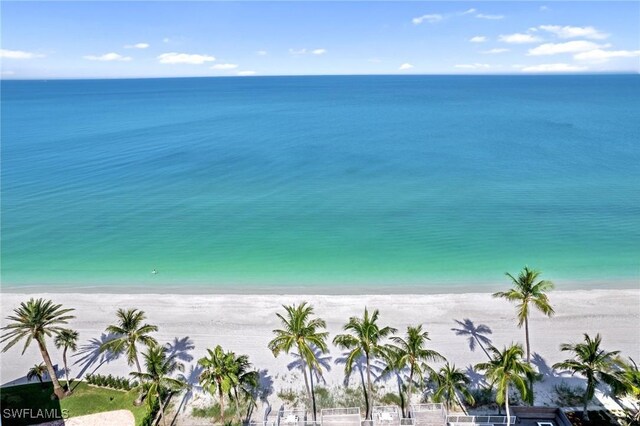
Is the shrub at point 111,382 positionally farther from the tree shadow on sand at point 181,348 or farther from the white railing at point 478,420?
the white railing at point 478,420

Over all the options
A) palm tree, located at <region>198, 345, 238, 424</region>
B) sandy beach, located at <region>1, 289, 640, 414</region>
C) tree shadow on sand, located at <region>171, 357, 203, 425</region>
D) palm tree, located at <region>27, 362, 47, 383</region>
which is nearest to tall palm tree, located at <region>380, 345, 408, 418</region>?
sandy beach, located at <region>1, 289, 640, 414</region>

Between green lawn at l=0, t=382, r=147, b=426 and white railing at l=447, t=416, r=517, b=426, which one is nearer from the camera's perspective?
white railing at l=447, t=416, r=517, b=426

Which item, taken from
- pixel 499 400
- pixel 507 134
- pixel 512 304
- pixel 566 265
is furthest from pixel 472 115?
pixel 499 400

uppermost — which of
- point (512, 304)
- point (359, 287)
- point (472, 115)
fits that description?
point (472, 115)

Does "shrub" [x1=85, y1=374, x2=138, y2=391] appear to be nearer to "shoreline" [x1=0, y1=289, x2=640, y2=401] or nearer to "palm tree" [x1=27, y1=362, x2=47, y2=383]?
"shoreline" [x1=0, y1=289, x2=640, y2=401]

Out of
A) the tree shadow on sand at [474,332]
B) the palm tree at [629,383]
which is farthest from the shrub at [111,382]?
the palm tree at [629,383]

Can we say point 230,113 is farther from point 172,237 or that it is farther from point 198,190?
point 172,237

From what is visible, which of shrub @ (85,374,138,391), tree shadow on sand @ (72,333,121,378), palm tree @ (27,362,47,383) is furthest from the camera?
tree shadow on sand @ (72,333,121,378)
